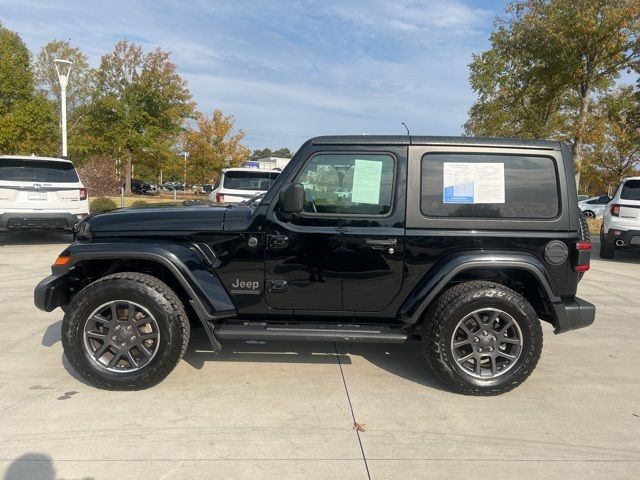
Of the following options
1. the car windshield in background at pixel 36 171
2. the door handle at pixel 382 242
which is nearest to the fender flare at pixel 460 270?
the door handle at pixel 382 242

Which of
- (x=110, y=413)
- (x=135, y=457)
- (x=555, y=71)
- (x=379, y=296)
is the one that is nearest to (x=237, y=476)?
(x=135, y=457)

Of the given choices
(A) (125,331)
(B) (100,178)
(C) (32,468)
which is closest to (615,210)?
(A) (125,331)

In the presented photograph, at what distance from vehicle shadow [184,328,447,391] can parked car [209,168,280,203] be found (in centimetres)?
574

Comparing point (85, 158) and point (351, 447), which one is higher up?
point (85, 158)

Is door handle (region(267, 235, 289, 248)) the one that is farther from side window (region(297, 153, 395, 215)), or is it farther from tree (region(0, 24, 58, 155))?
tree (region(0, 24, 58, 155))

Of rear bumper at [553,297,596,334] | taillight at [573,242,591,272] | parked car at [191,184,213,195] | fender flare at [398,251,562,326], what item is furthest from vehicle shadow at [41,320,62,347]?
parked car at [191,184,213,195]

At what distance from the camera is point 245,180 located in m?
10.4

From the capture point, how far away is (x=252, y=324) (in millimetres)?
3697

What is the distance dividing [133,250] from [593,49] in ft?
54.4

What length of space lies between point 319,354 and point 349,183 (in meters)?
1.64

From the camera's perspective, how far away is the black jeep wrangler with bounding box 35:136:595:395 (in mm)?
3512

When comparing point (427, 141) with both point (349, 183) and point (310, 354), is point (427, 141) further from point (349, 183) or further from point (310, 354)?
point (310, 354)

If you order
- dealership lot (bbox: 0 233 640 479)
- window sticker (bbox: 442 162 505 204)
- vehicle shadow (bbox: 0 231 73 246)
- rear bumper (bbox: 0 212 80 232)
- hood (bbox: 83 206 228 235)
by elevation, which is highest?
window sticker (bbox: 442 162 505 204)

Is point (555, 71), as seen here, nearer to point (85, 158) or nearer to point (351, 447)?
point (351, 447)
